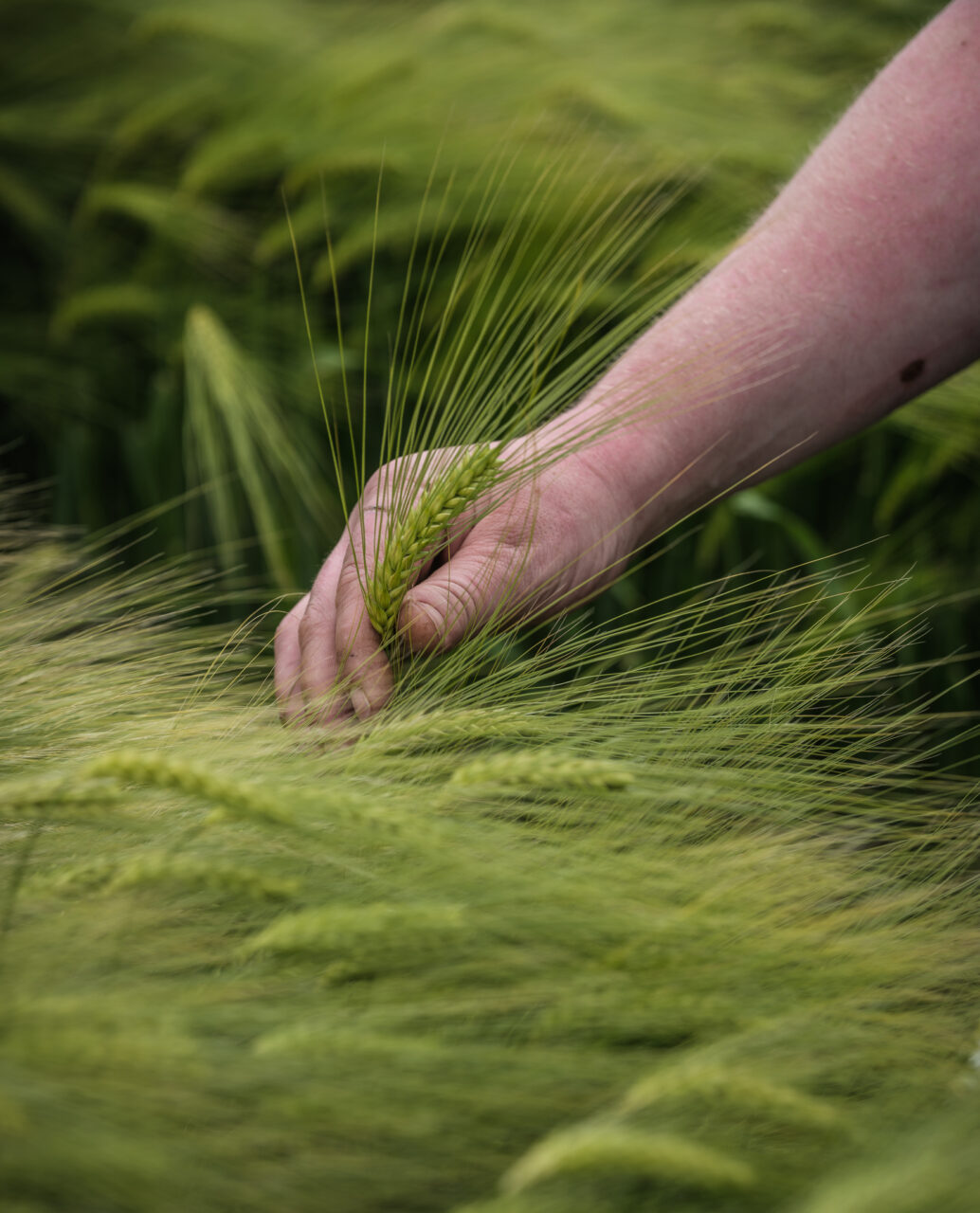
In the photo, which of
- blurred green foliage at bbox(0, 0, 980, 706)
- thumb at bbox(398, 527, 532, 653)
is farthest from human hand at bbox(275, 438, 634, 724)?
blurred green foliage at bbox(0, 0, 980, 706)

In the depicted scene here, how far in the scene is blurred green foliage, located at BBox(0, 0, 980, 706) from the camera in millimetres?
1109

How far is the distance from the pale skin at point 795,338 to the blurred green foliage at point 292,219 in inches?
15.0

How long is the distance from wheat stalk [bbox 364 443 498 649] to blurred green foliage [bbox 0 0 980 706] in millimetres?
558

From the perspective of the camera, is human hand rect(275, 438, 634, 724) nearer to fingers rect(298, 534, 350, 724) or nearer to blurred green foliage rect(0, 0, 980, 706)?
fingers rect(298, 534, 350, 724)

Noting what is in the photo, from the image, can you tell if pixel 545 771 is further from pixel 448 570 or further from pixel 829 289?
pixel 829 289

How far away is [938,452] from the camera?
1066mm

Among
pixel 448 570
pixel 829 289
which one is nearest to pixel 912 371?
pixel 829 289

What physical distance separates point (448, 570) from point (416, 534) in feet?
0.08

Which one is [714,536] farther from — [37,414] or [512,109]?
[37,414]

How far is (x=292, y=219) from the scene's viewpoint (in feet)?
4.02

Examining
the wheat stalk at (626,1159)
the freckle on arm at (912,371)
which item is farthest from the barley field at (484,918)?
the freckle on arm at (912,371)

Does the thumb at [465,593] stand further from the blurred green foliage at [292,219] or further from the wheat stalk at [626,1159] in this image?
the blurred green foliage at [292,219]

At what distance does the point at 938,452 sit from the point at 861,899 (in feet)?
2.47

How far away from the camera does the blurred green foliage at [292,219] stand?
1109 mm
